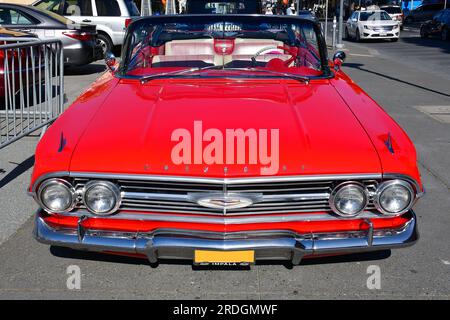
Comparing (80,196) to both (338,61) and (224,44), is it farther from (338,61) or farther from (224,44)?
(338,61)

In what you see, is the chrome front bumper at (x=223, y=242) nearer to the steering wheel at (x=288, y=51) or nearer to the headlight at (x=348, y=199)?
the headlight at (x=348, y=199)

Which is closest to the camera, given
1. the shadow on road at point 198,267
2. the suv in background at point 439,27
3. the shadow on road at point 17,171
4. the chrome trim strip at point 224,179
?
the chrome trim strip at point 224,179

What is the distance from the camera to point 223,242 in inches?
122

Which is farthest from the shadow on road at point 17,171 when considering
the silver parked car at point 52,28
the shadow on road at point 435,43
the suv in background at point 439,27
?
the suv in background at point 439,27

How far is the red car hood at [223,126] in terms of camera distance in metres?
3.09

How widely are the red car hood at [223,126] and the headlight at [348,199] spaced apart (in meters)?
0.11

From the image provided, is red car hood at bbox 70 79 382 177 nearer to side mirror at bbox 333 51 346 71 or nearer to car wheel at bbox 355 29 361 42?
side mirror at bbox 333 51 346 71

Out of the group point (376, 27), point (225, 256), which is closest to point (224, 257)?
point (225, 256)

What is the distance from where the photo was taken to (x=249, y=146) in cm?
318

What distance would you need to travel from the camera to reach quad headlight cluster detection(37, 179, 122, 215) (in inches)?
124

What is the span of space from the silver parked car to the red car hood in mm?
9101

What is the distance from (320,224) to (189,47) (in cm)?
242

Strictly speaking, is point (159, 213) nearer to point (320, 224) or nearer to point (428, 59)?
point (320, 224)

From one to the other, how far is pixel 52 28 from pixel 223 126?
417 inches
